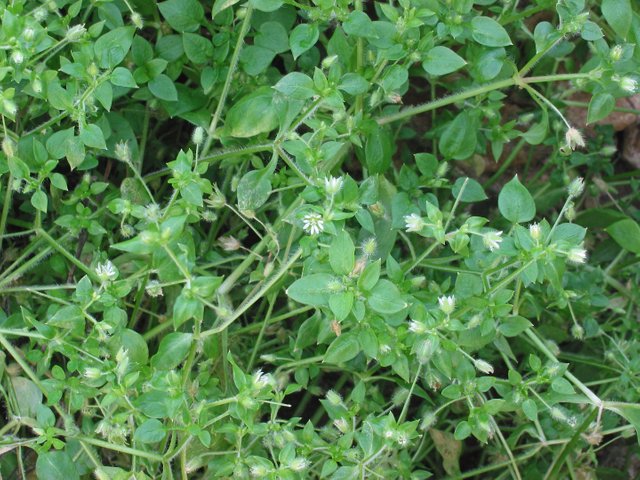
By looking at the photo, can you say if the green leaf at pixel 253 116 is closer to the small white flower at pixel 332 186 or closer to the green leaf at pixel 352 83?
the green leaf at pixel 352 83

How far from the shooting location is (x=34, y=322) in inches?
60.7

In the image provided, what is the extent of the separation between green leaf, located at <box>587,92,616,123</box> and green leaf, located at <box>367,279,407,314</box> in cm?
63

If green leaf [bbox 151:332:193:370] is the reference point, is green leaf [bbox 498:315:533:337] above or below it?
below

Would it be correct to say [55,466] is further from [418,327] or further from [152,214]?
[418,327]

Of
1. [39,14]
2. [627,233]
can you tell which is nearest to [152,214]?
[39,14]

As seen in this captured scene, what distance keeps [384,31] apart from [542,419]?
1.01m

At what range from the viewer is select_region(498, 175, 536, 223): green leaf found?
63.2 inches

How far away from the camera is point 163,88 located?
71.4 inches

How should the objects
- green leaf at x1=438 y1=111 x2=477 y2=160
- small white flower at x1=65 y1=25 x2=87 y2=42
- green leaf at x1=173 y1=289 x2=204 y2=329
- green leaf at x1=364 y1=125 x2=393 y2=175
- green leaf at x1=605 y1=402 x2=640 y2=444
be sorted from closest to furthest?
green leaf at x1=173 y1=289 x2=204 y2=329 → small white flower at x1=65 y1=25 x2=87 y2=42 → green leaf at x1=605 y1=402 x2=640 y2=444 → green leaf at x1=364 y1=125 x2=393 y2=175 → green leaf at x1=438 y1=111 x2=477 y2=160

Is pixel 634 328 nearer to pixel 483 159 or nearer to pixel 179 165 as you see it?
pixel 483 159

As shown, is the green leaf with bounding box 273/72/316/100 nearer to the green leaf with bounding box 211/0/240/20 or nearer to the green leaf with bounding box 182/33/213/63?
the green leaf with bounding box 211/0/240/20

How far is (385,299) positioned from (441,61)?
534 mm

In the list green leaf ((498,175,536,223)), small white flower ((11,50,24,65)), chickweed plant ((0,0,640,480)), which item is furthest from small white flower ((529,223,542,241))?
small white flower ((11,50,24,65))

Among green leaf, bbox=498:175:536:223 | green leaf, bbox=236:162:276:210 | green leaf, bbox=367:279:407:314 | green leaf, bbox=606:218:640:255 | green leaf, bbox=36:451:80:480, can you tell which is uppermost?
green leaf, bbox=236:162:276:210
